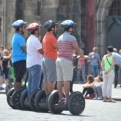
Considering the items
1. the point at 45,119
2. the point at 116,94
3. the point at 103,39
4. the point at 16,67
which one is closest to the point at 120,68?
the point at 103,39

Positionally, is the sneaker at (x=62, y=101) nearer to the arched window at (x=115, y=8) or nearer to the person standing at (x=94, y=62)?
the person standing at (x=94, y=62)

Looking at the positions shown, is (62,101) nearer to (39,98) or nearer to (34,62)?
(39,98)

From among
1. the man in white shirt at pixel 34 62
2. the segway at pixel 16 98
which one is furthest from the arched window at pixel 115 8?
the man in white shirt at pixel 34 62

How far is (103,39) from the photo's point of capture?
115ft

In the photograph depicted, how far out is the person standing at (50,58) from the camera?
17.4 m

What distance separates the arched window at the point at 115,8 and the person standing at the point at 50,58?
16970mm

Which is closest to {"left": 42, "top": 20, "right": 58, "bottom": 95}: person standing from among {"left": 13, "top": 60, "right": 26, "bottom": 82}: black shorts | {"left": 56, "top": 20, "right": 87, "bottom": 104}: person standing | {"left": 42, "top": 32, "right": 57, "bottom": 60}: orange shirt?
{"left": 42, "top": 32, "right": 57, "bottom": 60}: orange shirt

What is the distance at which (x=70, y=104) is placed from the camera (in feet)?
54.2

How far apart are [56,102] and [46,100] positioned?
0.74 ft

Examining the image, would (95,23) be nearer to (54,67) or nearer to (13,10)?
(13,10)

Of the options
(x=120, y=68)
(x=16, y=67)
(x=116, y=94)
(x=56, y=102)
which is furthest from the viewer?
(x=120, y=68)

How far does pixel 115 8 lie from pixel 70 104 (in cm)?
1841

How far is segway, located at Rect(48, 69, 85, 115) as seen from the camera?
54.4ft

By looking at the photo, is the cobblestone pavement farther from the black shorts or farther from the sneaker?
the black shorts
